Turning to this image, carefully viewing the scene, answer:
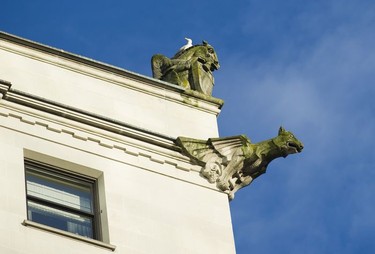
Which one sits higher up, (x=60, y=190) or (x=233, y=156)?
(x=233, y=156)

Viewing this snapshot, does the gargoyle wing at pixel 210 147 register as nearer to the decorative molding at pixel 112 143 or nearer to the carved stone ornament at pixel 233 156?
the carved stone ornament at pixel 233 156

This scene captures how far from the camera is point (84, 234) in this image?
2639 centimetres

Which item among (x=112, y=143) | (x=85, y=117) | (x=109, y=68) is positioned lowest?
(x=112, y=143)

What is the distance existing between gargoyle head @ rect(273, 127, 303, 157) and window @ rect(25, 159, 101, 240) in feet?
11.9

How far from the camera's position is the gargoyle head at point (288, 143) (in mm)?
29203

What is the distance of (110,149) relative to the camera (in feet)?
90.9

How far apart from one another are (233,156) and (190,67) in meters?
2.57

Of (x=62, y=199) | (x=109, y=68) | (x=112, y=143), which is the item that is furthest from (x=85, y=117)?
(x=109, y=68)

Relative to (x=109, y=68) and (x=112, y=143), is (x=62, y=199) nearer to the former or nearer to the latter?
(x=112, y=143)

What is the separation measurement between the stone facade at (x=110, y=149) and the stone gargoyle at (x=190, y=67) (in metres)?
0.52

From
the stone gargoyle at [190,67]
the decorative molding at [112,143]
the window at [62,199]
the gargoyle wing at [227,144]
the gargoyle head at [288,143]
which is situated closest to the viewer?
the window at [62,199]

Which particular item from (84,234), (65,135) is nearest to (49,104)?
(65,135)

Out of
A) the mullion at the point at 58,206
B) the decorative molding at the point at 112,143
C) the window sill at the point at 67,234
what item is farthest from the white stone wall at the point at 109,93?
the window sill at the point at 67,234

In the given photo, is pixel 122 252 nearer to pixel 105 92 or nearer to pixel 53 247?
pixel 53 247
